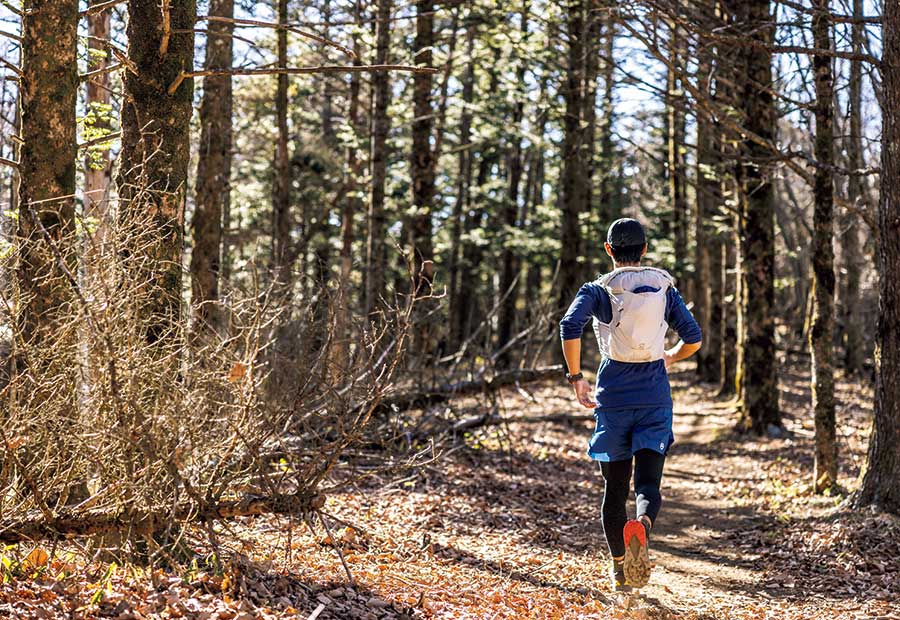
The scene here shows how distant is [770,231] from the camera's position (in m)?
13.3

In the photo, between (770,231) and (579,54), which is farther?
(579,54)

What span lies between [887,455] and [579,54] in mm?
11957

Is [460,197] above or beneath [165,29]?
above

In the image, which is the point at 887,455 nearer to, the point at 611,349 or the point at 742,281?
the point at 611,349

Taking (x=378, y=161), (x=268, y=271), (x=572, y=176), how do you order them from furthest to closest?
(x=572, y=176)
(x=378, y=161)
(x=268, y=271)

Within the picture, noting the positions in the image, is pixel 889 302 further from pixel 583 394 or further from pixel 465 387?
pixel 465 387

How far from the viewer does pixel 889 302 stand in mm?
7512

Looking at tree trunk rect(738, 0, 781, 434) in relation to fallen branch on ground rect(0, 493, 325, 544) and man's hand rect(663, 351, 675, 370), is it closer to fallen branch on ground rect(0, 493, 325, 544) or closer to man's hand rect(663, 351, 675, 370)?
man's hand rect(663, 351, 675, 370)

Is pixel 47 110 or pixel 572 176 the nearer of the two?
pixel 47 110

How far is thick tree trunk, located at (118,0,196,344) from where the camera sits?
540cm

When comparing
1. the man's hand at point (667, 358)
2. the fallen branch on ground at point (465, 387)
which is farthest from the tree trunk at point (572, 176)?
the man's hand at point (667, 358)

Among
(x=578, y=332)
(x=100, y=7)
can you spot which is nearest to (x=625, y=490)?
(x=578, y=332)

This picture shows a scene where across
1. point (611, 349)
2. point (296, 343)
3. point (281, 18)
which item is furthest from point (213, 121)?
point (611, 349)

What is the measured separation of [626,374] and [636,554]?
1060mm
